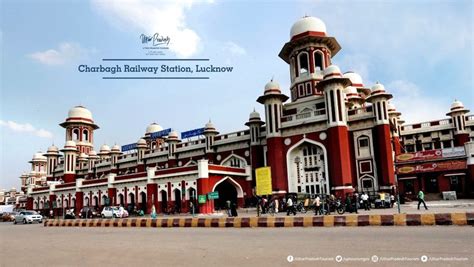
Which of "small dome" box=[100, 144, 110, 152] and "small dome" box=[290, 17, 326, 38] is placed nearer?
"small dome" box=[290, 17, 326, 38]

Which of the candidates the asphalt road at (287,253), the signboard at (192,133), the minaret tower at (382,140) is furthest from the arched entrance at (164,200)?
the asphalt road at (287,253)

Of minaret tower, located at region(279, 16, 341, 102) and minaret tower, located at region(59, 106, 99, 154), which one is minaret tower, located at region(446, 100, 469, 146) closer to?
minaret tower, located at region(279, 16, 341, 102)

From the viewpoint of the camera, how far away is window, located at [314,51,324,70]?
1460 inches

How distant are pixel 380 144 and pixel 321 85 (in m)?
6.80

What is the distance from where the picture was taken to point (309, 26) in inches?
1452

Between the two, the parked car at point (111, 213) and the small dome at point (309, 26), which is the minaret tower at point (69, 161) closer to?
the parked car at point (111, 213)

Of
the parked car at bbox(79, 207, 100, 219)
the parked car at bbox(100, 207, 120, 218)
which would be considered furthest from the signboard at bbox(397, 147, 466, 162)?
the parked car at bbox(79, 207, 100, 219)

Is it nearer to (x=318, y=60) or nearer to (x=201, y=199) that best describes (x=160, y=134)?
(x=318, y=60)

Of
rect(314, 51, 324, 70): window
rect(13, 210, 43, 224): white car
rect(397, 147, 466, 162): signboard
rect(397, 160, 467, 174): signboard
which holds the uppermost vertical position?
rect(314, 51, 324, 70): window

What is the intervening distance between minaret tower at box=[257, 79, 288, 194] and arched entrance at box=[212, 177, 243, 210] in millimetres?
4035

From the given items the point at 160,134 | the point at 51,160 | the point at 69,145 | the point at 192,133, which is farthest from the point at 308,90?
the point at 51,160

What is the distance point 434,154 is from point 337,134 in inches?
351

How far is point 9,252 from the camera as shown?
1076 cm

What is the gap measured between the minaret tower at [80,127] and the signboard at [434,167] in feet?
154
